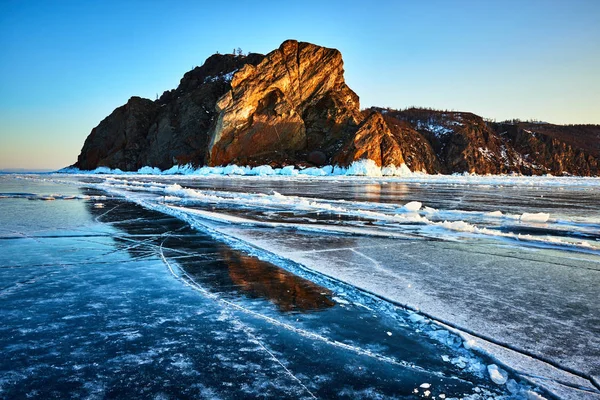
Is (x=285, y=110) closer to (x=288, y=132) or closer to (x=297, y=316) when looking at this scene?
(x=288, y=132)

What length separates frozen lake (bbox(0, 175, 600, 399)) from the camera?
8.18ft

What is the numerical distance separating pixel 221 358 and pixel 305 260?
3398 millimetres

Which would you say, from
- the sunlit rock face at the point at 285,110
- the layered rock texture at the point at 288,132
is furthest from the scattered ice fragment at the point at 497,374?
the sunlit rock face at the point at 285,110

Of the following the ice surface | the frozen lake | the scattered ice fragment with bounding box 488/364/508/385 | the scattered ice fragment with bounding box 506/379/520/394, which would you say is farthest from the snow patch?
the scattered ice fragment with bounding box 506/379/520/394

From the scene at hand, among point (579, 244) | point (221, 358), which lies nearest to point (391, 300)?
point (221, 358)

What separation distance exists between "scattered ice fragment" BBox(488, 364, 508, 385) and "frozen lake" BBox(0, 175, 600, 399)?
0.05 metres

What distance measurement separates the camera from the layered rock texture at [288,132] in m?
78.3

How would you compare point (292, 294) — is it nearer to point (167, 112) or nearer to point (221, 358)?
point (221, 358)

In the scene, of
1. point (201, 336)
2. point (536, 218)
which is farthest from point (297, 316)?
point (536, 218)

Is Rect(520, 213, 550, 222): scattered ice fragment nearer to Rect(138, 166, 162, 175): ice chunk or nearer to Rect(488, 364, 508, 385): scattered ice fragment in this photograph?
Rect(488, 364, 508, 385): scattered ice fragment

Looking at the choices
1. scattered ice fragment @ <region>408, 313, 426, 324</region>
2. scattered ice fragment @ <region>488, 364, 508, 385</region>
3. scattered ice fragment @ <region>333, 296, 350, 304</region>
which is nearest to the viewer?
scattered ice fragment @ <region>488, 364, 508, 385</region>

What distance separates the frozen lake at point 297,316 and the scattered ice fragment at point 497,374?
5cm

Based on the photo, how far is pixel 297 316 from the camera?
3703 millimetres

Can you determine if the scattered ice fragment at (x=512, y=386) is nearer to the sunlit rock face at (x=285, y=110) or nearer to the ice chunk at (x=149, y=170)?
the sunlit rock face at (x=285, y=110)
